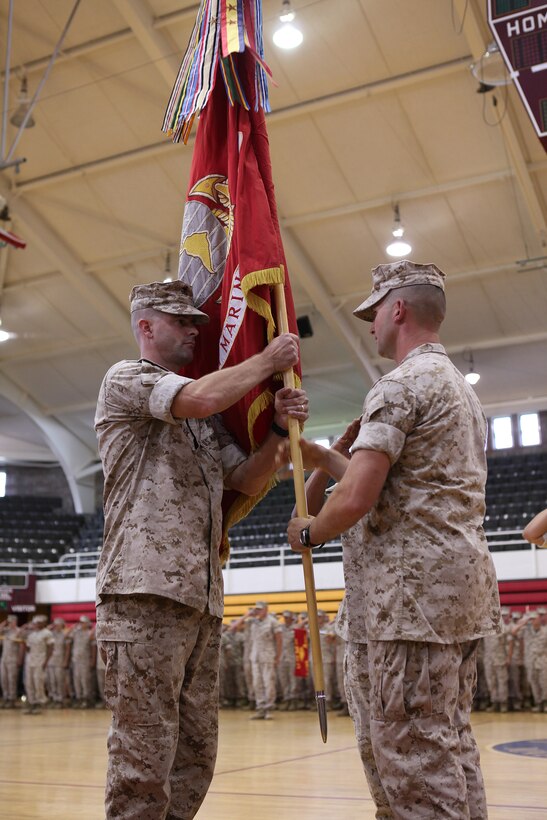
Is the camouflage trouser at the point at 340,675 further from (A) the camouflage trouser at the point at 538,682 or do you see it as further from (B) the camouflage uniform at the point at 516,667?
(A) the camouflage trouser at the point at 538,682

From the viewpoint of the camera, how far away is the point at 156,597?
2.47 metres

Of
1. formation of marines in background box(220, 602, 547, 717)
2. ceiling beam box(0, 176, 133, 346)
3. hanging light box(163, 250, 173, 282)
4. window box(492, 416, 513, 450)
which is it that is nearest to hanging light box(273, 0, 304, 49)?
hanging light box(163, 250, 173, 282)

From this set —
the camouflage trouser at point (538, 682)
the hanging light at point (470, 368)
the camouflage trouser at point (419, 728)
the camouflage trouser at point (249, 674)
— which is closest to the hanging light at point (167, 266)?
the hanging light at point (470, 368)

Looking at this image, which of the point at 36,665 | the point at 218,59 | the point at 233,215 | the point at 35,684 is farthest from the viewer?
the point at 36,665

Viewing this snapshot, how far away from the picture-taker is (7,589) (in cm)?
1895

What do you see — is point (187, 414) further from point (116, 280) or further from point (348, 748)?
point (116, 280)

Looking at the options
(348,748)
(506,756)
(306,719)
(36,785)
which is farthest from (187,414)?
(306,719)

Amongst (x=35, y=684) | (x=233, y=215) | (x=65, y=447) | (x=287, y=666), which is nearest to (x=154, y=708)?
(x=233, y=215)

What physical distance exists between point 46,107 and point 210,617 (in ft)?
41.3

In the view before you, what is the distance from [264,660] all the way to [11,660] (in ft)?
17.3

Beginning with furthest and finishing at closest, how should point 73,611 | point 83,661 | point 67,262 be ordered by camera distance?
point 73,611, point 67,262, point 83,661

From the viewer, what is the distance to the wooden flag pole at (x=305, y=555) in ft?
8.21

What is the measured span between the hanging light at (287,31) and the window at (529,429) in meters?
12.0

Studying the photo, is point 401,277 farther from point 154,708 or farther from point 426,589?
point 154,708
